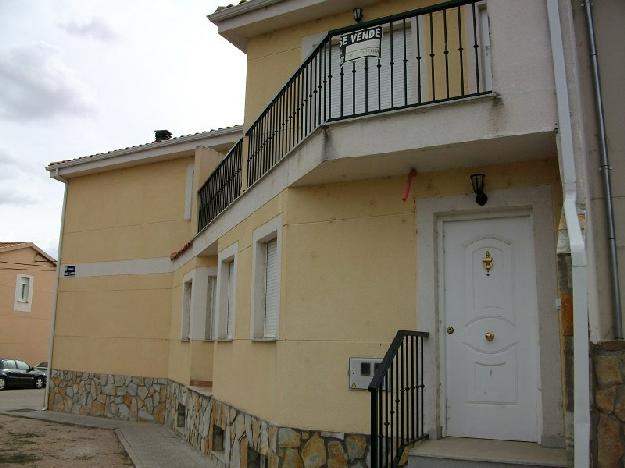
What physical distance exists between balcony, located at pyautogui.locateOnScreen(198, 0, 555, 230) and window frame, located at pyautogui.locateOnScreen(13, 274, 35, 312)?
2289 centimetres

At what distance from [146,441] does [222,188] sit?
4813mm

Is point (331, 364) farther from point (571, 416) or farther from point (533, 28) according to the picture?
point (533, 28)

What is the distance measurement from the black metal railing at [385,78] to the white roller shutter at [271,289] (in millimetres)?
1103

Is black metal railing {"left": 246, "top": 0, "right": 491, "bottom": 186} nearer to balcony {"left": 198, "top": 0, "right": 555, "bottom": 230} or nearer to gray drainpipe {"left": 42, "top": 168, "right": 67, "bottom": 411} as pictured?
balcony {"left": 198, "top": 0, "right": 555, "bottom": 230}

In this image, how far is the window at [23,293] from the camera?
30.1 m

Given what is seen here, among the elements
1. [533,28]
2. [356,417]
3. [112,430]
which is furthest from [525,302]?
[112,430]

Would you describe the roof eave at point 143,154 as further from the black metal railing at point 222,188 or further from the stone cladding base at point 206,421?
the stone cladding base at point 206,421

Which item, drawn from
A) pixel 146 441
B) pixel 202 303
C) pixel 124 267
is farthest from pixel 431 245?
pixel 124 267

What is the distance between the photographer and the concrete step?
196 inches

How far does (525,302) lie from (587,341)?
151cm

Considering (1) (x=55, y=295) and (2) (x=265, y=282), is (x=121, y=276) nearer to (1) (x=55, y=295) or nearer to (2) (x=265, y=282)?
(1) (x=55, y=295)

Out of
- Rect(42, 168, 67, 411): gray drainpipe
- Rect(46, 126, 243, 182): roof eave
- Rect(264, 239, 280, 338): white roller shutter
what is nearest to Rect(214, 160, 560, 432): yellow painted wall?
Rect(264, 239, 280, 338): white roller shutter

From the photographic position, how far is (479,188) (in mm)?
6121

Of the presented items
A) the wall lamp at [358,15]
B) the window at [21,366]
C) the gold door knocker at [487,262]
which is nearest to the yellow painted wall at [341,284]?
the gold door knocker at [487,262]
